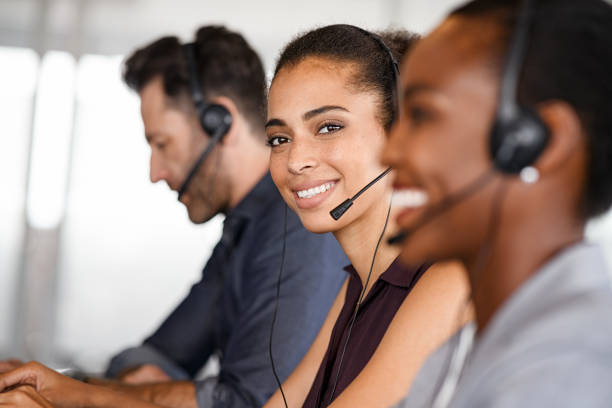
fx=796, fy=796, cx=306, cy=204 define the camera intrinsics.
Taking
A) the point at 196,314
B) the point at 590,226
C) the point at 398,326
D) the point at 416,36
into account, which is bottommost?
the point at 196,314

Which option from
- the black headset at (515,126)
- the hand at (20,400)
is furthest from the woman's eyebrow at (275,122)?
the black headset at (515,126)

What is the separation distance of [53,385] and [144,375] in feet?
1.52

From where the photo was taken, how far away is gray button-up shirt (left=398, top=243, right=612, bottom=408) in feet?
1.80

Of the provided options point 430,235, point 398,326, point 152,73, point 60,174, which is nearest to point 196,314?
point 152,73

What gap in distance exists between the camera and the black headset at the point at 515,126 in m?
0.62

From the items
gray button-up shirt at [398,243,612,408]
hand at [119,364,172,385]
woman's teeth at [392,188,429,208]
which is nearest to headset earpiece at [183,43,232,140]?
hand at [119,364,172,385]

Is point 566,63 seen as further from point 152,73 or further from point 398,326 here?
point 152,73

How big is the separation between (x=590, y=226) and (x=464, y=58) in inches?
7.2

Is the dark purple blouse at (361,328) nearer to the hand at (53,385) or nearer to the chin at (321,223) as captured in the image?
the chin at (321,223)

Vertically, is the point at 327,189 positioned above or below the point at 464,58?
below

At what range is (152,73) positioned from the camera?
2.13 m

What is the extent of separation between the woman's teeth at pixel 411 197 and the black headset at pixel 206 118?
4.27 feet

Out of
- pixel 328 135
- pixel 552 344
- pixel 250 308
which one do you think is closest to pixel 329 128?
pixel 328 135

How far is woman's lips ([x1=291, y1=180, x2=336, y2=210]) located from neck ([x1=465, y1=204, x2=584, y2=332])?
615mm
